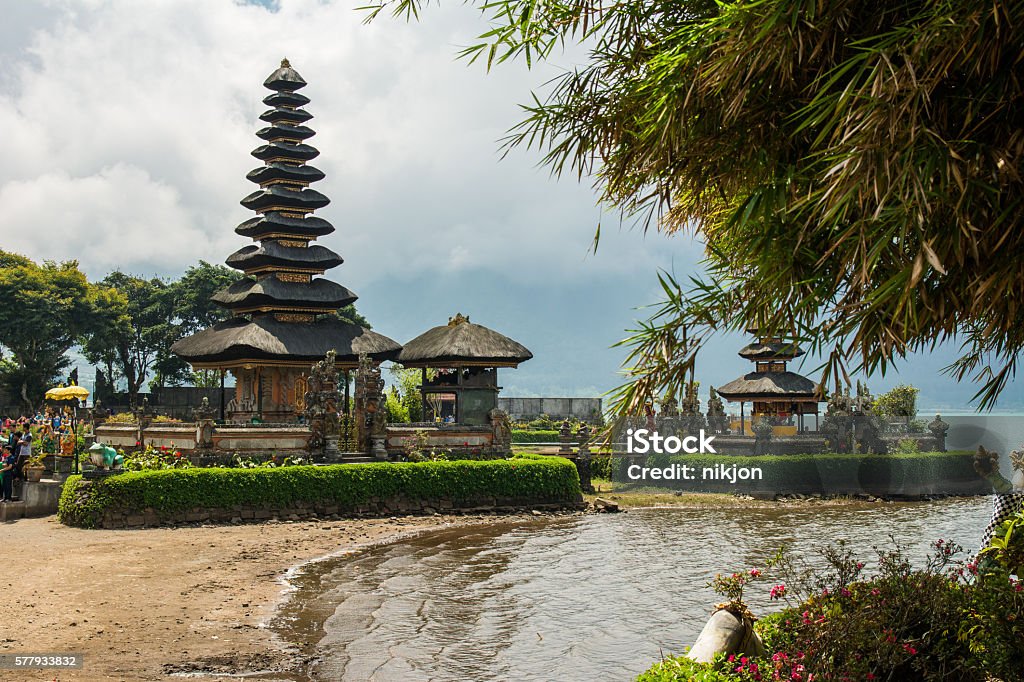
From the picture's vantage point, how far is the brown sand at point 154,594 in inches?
441

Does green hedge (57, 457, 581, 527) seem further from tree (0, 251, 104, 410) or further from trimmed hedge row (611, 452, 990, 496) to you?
tree (0, 251, 104, 410)

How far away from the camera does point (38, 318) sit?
5431cm

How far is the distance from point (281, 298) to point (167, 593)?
23384 mm

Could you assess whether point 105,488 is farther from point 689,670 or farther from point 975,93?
point 975,93

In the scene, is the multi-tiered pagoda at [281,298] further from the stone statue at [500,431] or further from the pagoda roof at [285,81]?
the stone statue at [500,431]

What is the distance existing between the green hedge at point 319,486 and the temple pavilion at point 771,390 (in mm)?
16073

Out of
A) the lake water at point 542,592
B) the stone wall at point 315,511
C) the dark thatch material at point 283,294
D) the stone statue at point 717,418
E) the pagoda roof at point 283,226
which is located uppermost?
the pagoda roof at point 283,226

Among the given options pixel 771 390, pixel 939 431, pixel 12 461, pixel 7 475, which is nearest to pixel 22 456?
pixel 12 461

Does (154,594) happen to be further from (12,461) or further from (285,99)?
(285,99)

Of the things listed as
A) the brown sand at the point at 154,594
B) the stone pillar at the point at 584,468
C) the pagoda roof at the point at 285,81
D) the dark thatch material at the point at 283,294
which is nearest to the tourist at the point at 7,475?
the brown sand at the point at 154,594

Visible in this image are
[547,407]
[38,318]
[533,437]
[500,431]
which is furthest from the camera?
[547,407]

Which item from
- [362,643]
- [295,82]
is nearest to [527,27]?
[362,643]

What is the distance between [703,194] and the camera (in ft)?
24.0

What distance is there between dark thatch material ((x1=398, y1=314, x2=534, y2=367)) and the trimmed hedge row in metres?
6.83
